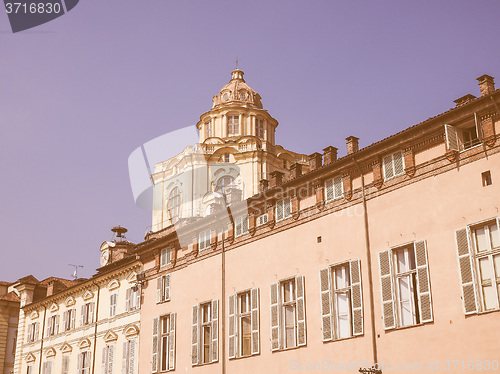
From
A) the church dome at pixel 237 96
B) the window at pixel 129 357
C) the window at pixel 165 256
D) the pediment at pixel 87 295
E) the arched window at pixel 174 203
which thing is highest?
the church dome at pixel 237 96

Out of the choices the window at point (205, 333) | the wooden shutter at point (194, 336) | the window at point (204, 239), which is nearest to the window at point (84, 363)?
the wooden shutter at point (194, 336)

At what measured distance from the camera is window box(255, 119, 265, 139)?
54.6 metres

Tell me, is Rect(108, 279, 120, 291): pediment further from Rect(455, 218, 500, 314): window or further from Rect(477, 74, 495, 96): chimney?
Rect(477, 74, 495, 96): chimney

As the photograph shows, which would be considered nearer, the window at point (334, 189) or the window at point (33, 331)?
the window at point (334, 189)

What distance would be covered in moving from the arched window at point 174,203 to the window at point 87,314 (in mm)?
13933

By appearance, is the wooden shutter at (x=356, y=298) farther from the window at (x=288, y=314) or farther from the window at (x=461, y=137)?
the window at (x=461, y=137)

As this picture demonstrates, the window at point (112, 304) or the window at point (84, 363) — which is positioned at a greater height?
the window at point (112, 304)

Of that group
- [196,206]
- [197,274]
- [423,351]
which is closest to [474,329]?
[423,351]

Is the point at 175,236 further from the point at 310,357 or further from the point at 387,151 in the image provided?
the point at 387,151

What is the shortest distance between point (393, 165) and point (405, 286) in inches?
153

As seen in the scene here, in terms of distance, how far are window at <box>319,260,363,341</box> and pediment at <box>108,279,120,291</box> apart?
16062 mm

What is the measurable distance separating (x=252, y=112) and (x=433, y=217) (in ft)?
118

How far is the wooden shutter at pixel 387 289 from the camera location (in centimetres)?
A: 2006

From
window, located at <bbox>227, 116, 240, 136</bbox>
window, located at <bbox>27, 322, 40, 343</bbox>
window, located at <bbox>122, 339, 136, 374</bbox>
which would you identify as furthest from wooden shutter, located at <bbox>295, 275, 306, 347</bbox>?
window, located at <bbox>227, 116, 240, 136</bbox>
